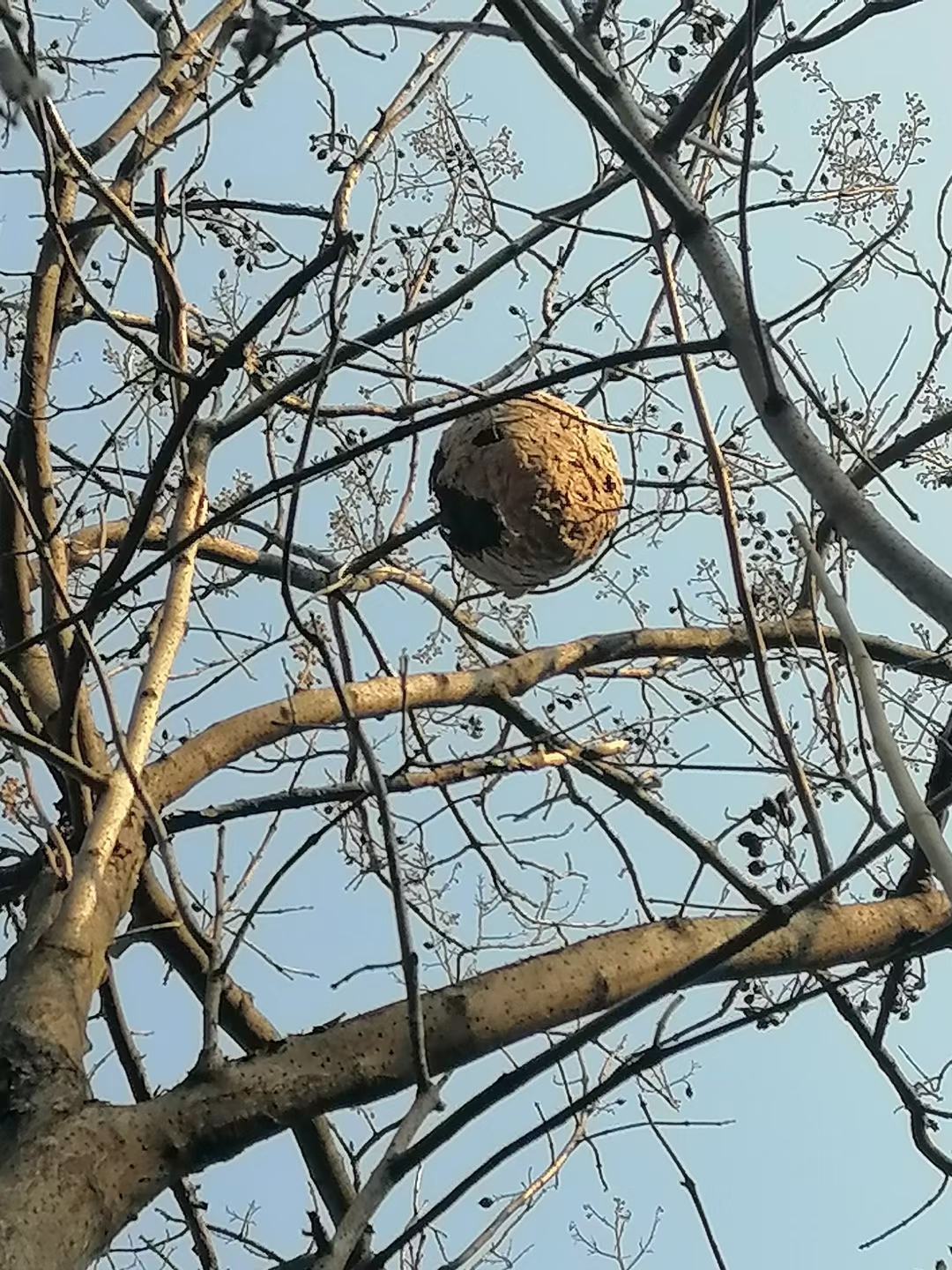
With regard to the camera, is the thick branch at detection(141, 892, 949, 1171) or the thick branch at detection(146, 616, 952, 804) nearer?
the thick branch at detection(141, 892, 949, 1171)

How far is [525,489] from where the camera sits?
2.13m

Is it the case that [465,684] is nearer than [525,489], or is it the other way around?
[525,489]

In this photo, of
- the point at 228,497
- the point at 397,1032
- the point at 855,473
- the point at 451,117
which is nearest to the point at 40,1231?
the point at 397,1032

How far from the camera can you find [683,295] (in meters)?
3.21

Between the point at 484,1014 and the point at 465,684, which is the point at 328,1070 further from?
the point at 465,684

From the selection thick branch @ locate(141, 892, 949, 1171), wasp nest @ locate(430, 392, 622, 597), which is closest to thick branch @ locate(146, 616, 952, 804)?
wasp nest @ locate(430, 392, 622, 597)

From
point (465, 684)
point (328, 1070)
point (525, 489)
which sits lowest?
point (328, 1070)

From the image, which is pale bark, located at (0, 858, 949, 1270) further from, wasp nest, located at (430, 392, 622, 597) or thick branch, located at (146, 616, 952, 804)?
thick branch, located at (146, 616, 952, 804)

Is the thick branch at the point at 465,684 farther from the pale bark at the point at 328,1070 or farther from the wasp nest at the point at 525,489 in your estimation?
the pale bark at the point at 328,1070

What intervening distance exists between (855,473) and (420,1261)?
2.25 meters

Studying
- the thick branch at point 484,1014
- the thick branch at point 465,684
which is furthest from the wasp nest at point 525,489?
the thick branch at point 484,1014

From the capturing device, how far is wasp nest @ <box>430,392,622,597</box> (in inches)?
84.5

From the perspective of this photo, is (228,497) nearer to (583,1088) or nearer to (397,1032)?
(583,1088)

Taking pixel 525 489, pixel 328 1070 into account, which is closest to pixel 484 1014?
pixel 328 1070
